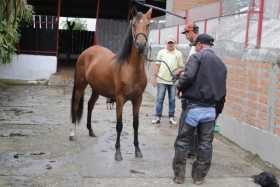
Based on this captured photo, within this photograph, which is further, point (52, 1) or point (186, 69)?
point (52, 1)

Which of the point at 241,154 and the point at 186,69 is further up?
the point at 186,69

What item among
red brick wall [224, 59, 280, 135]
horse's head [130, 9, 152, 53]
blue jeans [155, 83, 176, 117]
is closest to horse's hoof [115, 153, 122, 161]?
horse's head [130, 9, 152, 53]

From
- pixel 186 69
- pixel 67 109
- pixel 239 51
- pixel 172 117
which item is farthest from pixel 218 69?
pixel 67 109

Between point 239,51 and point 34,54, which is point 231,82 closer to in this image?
point 239,51

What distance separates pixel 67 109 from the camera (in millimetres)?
11938

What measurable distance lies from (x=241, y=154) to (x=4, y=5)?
4289mm

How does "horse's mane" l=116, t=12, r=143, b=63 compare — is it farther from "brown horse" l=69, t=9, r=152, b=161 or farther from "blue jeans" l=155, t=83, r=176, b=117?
"blue jeans" l=155, t=83, r=176, b=117

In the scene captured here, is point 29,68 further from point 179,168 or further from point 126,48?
point 179,168

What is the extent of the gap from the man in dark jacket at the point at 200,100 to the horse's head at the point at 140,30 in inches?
34.9

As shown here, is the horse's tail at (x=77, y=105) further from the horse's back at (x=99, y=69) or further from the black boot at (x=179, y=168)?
the black boot at (x=179, y=168)

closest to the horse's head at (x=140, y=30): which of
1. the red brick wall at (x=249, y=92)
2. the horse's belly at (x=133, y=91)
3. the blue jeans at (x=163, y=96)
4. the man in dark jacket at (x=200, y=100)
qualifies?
the horse's belly at (x=133, y=91)

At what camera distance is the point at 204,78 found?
575 centimetres

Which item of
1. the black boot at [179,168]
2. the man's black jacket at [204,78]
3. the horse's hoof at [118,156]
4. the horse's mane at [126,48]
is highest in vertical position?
the horse's mane at [126,48]

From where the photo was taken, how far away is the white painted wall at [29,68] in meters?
18.4
